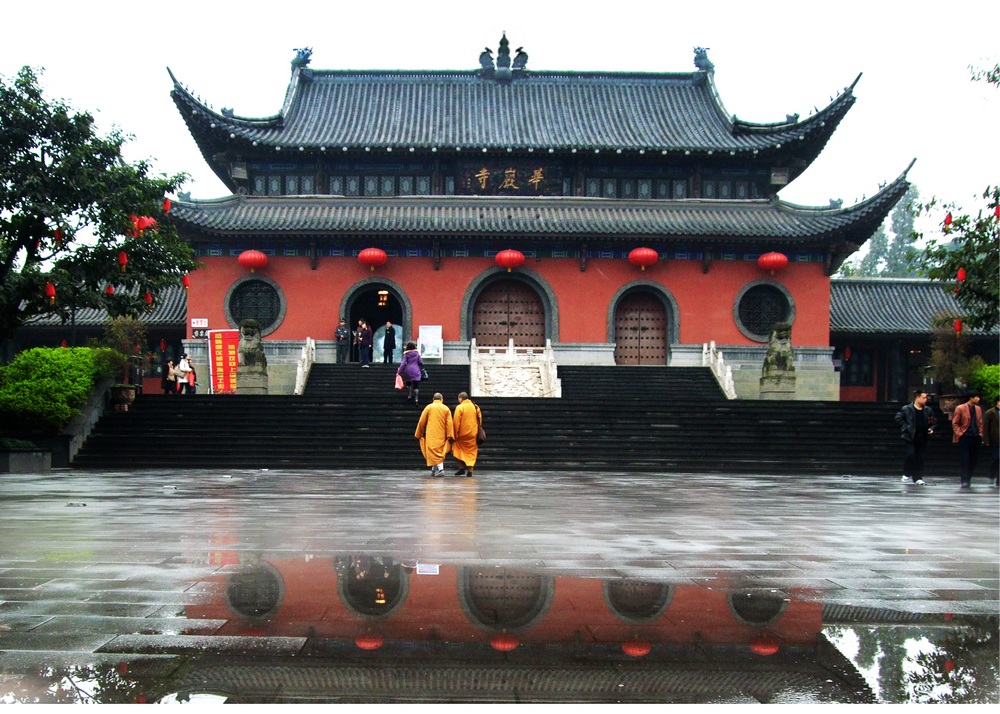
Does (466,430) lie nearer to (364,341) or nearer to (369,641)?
(369,641)

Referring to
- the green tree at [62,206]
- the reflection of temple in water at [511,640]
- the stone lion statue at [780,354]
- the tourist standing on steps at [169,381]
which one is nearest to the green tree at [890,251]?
the stone lion statue at [780,354]

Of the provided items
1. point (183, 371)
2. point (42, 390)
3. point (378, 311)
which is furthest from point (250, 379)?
point (378, 311)

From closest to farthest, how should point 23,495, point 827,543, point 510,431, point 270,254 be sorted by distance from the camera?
point 827,543
point 23,495
point 510,431
point 270,254

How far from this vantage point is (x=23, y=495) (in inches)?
401

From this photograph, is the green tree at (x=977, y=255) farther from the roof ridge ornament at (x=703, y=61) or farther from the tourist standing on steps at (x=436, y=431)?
the roof ridge ornament at (x=703, y=61)

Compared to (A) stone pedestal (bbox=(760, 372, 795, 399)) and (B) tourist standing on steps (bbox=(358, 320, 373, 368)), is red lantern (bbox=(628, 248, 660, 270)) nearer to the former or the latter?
(A) stone pedestal (bbox=(760, 372, 795, 399))

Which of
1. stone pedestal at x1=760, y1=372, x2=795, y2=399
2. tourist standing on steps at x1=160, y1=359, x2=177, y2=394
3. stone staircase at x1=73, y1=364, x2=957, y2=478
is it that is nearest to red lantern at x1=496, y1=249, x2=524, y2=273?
stone staircase at x1=73, y1=364, x2=957, y2=478

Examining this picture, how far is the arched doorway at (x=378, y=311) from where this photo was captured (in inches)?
979

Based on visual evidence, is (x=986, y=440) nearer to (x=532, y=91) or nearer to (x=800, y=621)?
(x=800, y=621)

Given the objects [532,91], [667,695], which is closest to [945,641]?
[667,695]

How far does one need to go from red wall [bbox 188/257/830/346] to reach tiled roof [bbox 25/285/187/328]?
243cm

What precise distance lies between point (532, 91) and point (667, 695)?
89.8 ft

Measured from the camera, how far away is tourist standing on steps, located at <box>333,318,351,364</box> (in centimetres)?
2373

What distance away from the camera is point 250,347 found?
1948cm
